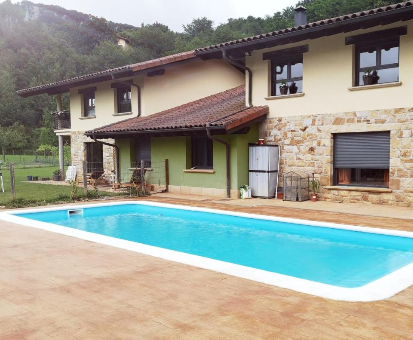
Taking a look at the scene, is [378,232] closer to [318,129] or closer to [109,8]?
[318,129]

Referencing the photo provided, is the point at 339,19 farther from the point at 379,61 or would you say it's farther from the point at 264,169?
the point at 264,169

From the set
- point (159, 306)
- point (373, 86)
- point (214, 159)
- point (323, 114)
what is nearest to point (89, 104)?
point (214, 159)

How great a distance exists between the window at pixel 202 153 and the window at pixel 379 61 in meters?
5.62

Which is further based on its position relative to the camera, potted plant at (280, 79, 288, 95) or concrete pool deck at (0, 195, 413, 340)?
potted plant at (280, 79, 288, 95)

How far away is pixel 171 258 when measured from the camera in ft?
19.4

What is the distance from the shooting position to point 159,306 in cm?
393

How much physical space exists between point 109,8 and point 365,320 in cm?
11449

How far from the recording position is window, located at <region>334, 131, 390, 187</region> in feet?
36.4

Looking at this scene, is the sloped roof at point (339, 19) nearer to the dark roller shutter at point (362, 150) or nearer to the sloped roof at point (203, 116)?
the sloped roof at point (203, 116)

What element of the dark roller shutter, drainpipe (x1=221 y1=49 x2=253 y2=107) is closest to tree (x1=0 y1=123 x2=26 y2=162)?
drainpipe (x1=221 y1=49 x2=253 y2=107)

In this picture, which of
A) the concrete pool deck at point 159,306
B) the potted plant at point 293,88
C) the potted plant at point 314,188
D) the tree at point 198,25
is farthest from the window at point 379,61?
the tree at point 198,25

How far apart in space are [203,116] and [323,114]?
410 cm

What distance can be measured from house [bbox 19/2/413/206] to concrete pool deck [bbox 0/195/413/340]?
23.9 feet

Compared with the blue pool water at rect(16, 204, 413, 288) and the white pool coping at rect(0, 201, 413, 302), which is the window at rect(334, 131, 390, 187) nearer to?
the white pool coping at rect(0, 201, 413, 302)
